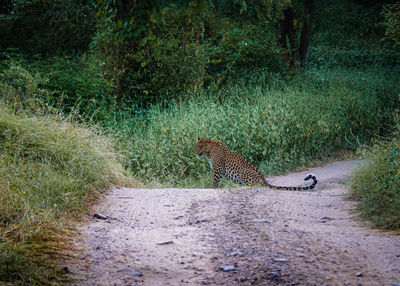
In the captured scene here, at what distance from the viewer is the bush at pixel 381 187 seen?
551cm

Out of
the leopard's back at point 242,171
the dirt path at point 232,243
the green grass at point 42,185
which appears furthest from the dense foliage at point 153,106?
the leopard's back at point 242,171

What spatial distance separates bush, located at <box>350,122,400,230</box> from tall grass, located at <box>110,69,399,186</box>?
2.19 metres

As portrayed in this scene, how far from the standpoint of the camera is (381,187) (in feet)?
19.7

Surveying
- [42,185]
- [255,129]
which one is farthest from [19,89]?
[255,129]

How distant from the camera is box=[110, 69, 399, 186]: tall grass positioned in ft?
31.7

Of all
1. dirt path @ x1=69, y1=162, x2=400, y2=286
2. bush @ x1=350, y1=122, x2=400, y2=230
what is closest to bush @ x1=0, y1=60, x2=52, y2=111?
dirt path @ x1=69, y1=162, x2=400, y2=286

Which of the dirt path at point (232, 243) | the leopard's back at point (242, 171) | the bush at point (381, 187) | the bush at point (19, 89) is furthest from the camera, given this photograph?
the bush at point (19, 89)

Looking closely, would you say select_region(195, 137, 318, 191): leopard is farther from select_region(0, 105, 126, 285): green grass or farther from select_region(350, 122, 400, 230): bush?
select_region(0, 105, 126, 285): green grass

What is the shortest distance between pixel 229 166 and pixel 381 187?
3.14 meters

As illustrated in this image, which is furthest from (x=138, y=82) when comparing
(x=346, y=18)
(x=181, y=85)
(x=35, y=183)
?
(x=346, y=18)

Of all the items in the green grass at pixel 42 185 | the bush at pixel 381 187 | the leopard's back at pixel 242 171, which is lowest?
the leopard's back at pixel 242 171

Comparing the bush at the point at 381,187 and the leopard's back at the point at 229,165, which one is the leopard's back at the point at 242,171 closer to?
the leopard's back at the point at 229,165

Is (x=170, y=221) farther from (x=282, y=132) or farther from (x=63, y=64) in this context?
(x=63, y=64)

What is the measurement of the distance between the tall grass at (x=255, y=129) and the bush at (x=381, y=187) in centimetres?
219
